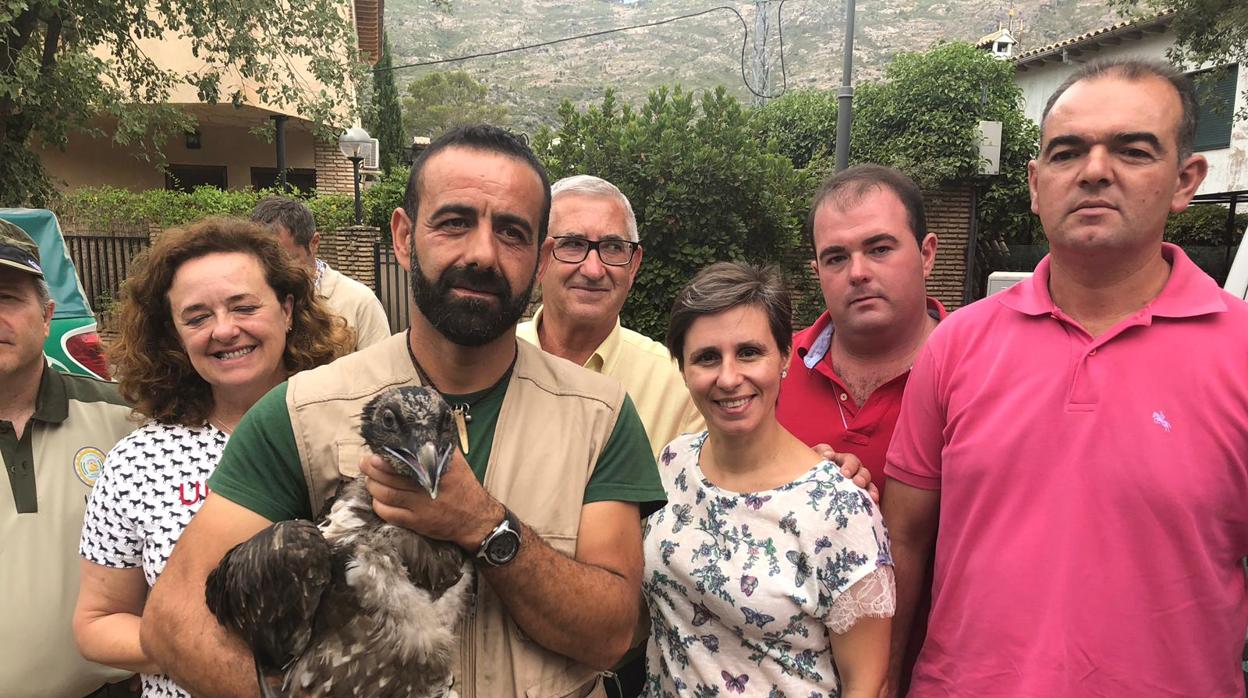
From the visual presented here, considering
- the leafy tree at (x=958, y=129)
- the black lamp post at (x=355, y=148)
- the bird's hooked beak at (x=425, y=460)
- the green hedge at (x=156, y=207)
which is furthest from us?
the leafy tree at (x=958, y=129)

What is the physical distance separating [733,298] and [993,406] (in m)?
0.85

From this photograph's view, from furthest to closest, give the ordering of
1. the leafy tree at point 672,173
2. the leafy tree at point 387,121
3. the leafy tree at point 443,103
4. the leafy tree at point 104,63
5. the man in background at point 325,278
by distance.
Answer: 1. the leafy tree at point 443,103
2. the leafy tree at point 387,121
3. the leafy tree at point 672,173
4. the leafy tree at point 104,63
5. the man in background at point 325,278

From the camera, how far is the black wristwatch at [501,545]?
1787 millimetres

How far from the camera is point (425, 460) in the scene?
5.49ft

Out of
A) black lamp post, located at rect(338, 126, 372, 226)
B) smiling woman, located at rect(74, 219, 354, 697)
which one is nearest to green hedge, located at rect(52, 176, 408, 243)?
black lamp post, located at rect(338, 126, 372, 226)

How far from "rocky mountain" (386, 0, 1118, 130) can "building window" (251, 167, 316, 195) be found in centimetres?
5528

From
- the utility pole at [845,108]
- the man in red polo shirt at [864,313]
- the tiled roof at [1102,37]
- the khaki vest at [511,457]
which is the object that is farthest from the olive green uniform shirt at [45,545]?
the tiled roof at [1102,37]

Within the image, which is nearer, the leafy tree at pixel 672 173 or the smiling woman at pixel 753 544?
the smiling woman at pixel 753 544

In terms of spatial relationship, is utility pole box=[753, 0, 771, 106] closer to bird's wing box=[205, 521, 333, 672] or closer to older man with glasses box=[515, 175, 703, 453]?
older man with glasses box=[515, 175, 703, 453]

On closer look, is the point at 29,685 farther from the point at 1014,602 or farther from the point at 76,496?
the point at 1014,602

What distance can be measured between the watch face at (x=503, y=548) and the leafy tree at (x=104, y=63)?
970 centimetres

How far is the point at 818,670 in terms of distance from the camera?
7.43 ft

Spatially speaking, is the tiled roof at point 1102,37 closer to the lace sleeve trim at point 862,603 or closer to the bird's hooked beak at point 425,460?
the lace sleeve trim at point 862,603

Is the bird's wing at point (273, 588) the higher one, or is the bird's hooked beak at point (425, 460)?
the bird's hooked beak at point (425, 460)
